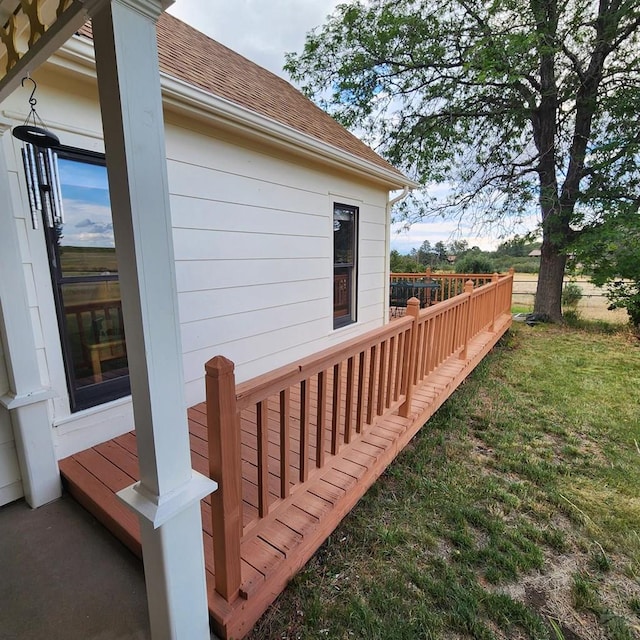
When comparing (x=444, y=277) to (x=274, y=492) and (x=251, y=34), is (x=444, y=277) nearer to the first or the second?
(x=251, y=34)

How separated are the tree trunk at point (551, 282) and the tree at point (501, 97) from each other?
3 centimetres

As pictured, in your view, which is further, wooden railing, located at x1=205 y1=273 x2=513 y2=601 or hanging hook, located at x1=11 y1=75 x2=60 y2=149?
hanging hook, located at x1=11 y1=75 x2=60 y2=149

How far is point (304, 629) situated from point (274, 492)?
63 cm

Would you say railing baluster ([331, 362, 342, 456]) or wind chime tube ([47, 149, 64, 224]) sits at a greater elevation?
wind chime tube ([47, 149, 64, 224])

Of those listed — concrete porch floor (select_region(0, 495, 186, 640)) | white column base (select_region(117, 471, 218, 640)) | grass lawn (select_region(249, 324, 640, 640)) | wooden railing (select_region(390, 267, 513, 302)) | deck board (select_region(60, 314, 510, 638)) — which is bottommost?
grass lawn (select_region(249, 324, 640, 640))

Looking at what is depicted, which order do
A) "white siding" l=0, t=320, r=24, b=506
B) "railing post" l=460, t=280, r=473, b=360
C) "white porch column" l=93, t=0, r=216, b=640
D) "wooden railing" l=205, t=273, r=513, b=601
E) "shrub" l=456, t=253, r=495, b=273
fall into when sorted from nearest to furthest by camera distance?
"white porch column" l=93, t=0, r=216, b=640 < "wooden railing" l=205, t=273, r=513, b=601 < "white siding" l=0, t=320, r=24, b=506 < "railing post" l=460, t=280, r=473, b=360 < "shrub" l=456, t=253, r=495, b=273

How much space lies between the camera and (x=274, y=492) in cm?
204

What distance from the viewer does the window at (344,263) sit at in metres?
4.68

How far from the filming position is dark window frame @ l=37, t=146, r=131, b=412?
7.17ft

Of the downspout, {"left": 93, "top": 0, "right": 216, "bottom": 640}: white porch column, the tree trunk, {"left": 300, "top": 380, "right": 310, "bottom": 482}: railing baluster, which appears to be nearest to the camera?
{"left": 93, "top": 0, "right": 216, "bottom": 640}: white porch column

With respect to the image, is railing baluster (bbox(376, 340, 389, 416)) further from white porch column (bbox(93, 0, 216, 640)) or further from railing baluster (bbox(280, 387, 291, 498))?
white porch column (bbox(93, 0, 216, 640))

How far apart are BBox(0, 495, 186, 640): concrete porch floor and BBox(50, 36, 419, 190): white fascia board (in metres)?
2.57

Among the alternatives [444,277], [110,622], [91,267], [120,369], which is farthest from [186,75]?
[444,277]

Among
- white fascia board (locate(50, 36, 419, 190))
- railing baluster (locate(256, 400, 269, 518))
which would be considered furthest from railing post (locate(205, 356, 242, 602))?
white fascia board (locate(50, 36, 419, 190))
